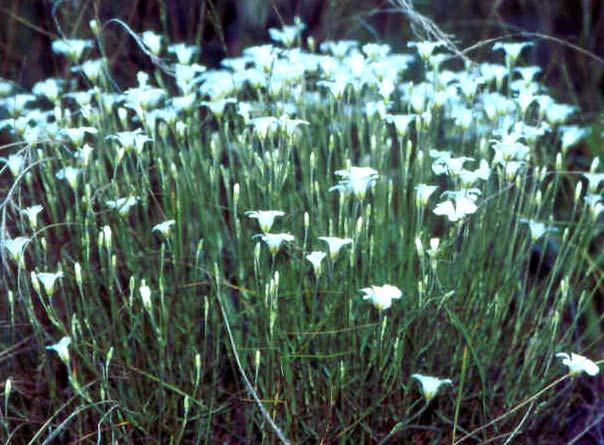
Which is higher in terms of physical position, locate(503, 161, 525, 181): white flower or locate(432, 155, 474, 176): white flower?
locate(432, 155, 474, 176): white flower

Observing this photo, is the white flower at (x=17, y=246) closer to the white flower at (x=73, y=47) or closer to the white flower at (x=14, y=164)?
the white flower at (x=14, y=164)

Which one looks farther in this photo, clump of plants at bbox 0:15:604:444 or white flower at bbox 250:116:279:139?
white flower at bbox 250:116:279:139

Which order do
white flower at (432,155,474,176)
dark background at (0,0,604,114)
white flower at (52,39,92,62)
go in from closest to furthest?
white flower at (432,155,474,176)
white flower at (52,39,92,62)
dark background at (0,0,604,114)

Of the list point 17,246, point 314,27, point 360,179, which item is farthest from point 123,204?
point 314,27

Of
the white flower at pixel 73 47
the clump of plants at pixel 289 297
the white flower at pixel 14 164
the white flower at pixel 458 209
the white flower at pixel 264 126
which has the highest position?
the white flower at pixel 73 47

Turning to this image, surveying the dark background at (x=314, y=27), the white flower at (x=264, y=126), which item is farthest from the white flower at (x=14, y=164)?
the dark background at (x=314, y=27)

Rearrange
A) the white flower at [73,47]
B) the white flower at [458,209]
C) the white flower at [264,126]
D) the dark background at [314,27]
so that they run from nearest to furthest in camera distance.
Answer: the white flower at [458,209], the white flower at [264,126], the white flower at [73,47], the dark background at [314,27]

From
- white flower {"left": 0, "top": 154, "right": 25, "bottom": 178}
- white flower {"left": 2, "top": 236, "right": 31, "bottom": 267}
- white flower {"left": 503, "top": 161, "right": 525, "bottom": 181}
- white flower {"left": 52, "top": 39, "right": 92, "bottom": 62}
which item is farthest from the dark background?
white flower {"left": 2, "top": 236, "right": 31, "bottom": 267}

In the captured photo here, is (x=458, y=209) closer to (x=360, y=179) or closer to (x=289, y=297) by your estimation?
(x=360, y=179)

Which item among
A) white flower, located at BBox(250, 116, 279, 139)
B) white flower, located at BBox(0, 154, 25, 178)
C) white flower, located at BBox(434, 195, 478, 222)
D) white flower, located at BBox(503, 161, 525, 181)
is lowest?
white flower, located at BBox(434, 195, 478, 222)

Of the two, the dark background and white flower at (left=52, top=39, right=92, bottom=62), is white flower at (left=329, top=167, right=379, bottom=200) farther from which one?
the dark background
